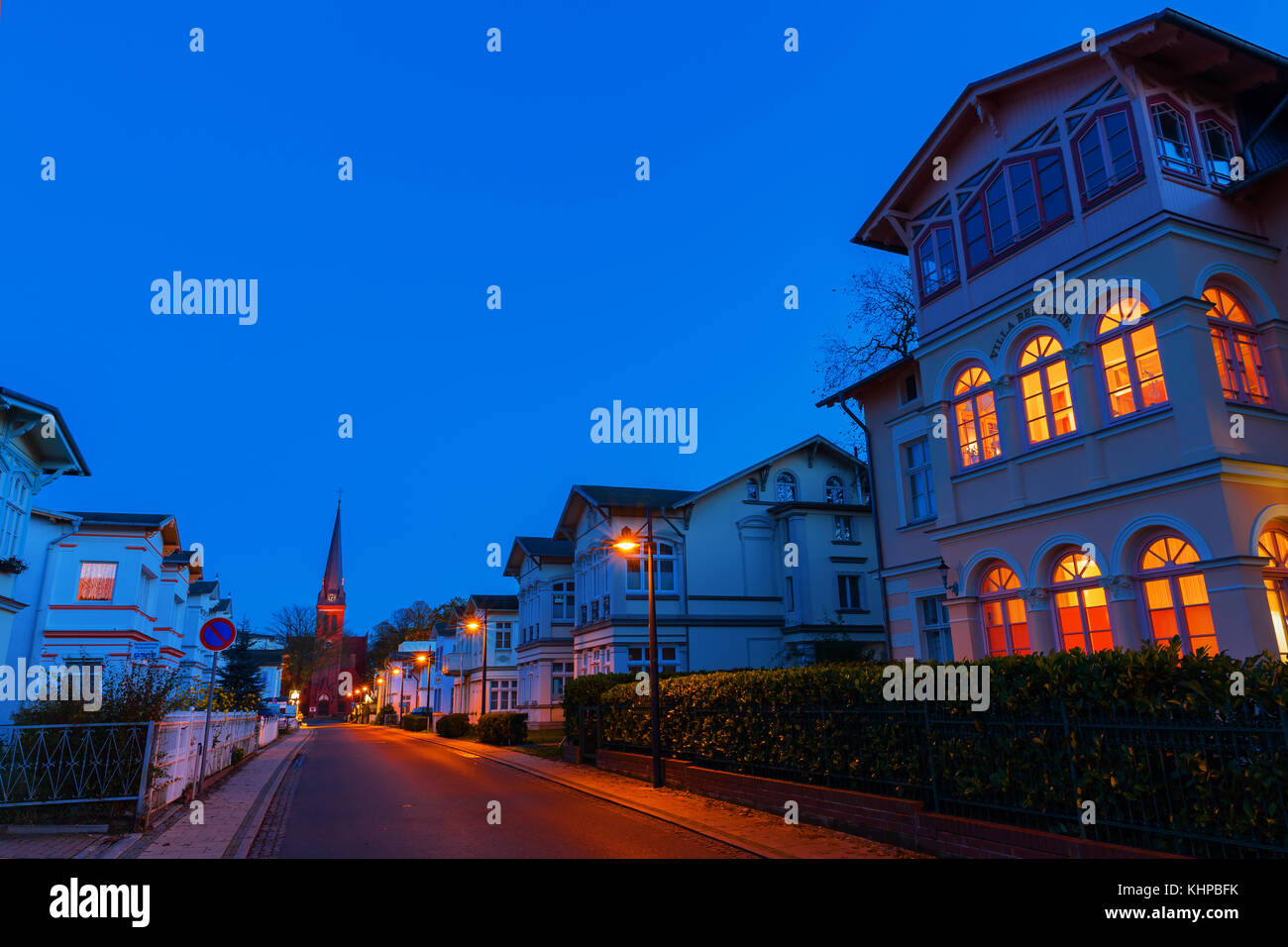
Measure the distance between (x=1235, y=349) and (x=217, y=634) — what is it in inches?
732

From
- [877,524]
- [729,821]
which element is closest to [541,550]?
[877,524]

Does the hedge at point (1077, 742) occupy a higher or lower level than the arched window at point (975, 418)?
lower

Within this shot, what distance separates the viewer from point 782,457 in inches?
1400

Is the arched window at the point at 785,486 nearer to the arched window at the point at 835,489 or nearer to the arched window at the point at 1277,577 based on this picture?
the arched window at the point at 835,489

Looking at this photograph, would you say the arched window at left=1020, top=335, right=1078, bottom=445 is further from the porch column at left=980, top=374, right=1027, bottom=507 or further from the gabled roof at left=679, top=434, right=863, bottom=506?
the gabled roof at left=679, top=434, right=863, bottom=506

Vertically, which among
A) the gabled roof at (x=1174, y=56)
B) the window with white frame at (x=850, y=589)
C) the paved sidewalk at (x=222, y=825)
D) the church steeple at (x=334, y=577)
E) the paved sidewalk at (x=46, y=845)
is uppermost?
the church steeple at (x=334, y=577)

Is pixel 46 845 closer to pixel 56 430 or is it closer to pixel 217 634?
pixel 217 634

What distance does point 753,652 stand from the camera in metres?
34.6

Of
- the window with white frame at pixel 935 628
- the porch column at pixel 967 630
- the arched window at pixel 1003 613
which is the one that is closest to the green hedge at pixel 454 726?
the window with white frame at pixel 935 628

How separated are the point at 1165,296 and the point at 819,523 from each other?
72.9 ft

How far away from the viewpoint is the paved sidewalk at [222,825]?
9.83 meters

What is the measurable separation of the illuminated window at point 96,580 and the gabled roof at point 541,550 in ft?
66.0

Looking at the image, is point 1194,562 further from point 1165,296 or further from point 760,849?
point 760,849
